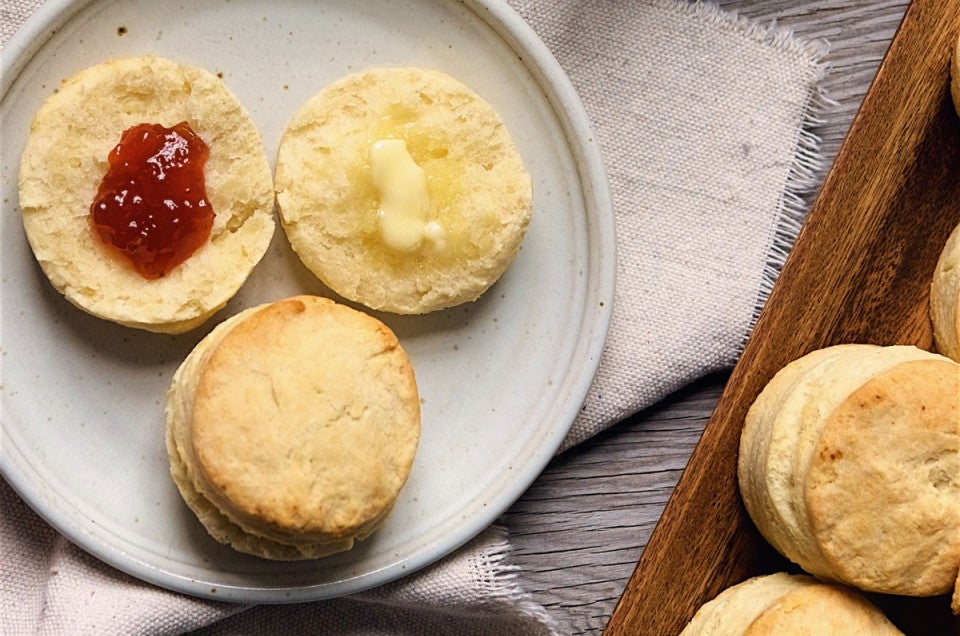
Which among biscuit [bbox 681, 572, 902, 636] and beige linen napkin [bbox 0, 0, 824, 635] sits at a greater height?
beige linen napkin [bbox 0, 0, 824, 635]

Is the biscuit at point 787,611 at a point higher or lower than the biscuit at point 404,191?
lower

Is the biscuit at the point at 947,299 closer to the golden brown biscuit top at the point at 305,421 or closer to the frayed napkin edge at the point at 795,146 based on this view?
the frayed napkin edge at the point at 795,146

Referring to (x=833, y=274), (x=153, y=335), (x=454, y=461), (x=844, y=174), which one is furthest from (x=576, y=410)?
(x=153, y=335)

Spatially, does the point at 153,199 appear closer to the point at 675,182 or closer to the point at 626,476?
the point at 675,182

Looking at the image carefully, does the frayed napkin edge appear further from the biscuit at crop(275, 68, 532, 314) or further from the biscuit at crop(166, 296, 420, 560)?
the biscuit at crop(166, 296, 420, 560)

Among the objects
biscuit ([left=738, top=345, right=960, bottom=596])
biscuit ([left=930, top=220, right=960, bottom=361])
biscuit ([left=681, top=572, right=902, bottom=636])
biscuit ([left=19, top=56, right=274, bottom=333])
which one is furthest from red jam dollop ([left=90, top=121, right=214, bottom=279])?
biscuit ([left=930, top=220, right=960, bottom=361])

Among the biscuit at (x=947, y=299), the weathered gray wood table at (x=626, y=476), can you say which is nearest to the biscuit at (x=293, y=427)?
the weathered gray wood table at (x=626, y=476)
